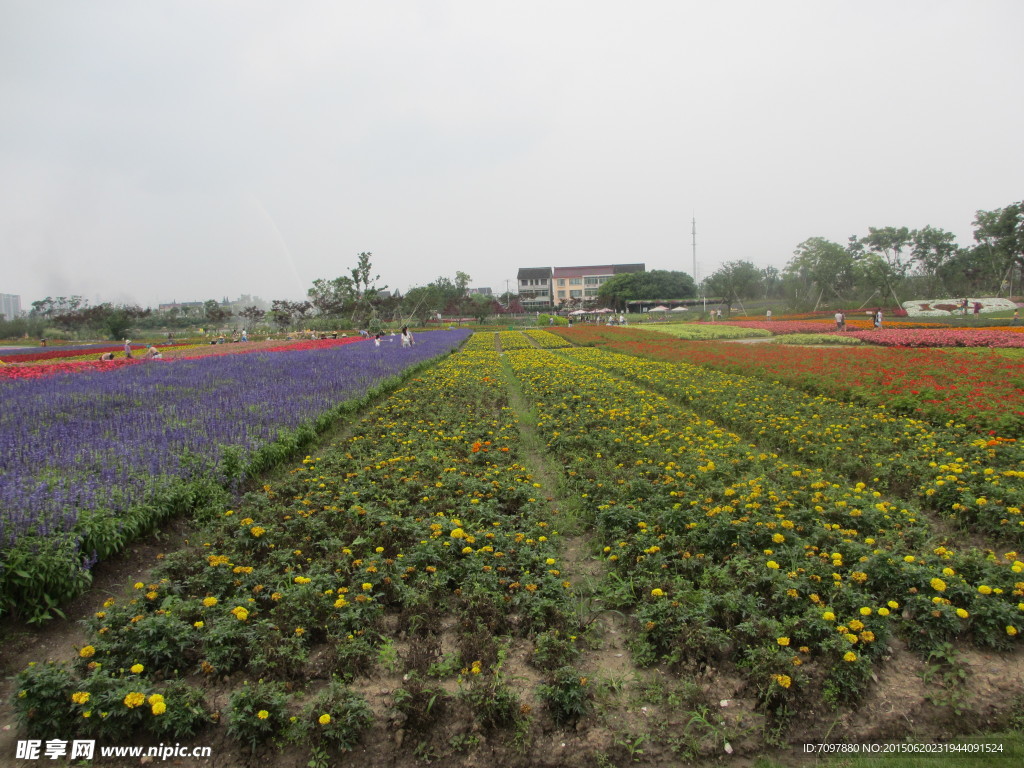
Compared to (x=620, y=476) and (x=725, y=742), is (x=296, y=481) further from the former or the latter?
(x=725, y=742)

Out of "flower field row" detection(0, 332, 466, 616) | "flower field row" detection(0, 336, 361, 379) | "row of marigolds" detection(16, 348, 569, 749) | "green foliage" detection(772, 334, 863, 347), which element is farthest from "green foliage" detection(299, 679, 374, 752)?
"green foliage" detection(772, 334, 863, 347)

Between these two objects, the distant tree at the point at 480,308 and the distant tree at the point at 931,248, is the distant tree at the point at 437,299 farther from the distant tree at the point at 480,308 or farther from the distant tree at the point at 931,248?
the distant tree at the point at 931,248

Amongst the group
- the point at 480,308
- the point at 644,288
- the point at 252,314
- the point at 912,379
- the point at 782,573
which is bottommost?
the point at 782,573

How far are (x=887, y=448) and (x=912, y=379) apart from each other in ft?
16.9

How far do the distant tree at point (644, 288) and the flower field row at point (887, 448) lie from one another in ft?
249

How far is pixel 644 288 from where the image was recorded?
279 feet

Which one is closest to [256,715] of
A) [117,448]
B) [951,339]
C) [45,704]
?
[45,704]

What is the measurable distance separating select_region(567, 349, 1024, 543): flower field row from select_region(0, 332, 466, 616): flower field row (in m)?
7.29

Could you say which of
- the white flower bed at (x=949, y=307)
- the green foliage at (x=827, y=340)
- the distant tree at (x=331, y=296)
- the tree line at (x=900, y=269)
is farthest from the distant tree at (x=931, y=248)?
the distant tree at (x=331, y=296)

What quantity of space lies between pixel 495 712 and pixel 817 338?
1194 inches

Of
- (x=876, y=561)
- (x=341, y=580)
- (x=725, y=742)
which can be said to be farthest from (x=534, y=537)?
(x=876, y=561)

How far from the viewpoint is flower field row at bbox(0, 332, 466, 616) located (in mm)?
3867

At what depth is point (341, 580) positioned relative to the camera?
389cm

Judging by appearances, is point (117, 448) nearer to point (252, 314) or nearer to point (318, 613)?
point (318, 613)
